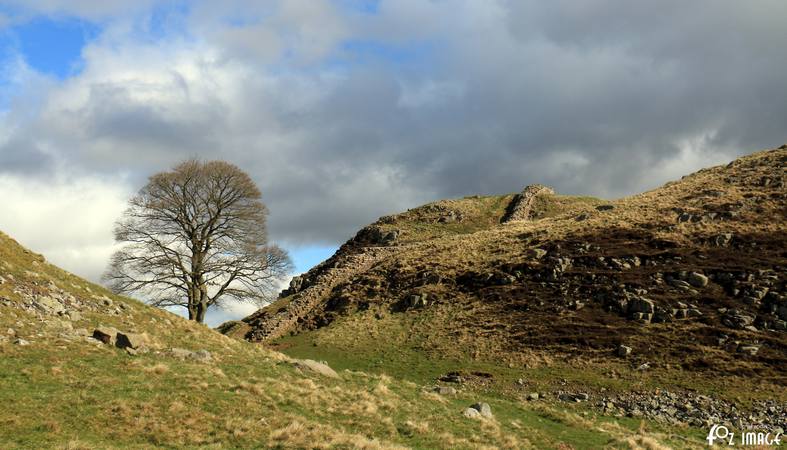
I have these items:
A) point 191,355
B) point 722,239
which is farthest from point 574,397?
point 722,239

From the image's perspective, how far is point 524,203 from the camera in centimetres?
9144

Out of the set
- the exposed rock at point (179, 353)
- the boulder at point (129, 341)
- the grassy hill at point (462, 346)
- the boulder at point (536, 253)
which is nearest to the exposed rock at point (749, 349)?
the grassy hill at point (462, 346)

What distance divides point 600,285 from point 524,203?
45.1 meters

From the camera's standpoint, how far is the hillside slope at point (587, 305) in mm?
36344

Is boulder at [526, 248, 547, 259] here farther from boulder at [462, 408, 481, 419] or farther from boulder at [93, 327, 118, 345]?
boulder at [93, 327, 118, 345]

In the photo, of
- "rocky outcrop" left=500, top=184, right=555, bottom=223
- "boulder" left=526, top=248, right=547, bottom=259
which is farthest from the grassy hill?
"rocky outcrop" left=500, top=184, right=555, bottom=223

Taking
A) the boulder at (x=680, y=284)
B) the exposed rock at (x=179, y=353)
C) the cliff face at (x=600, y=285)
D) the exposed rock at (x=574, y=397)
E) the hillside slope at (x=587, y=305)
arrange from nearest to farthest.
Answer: the exposed rock at (x=179, y=353), the exposed rock at (x=574, y=397), the hillside slope at (x=587, y=305), the cliff face at (x=600, y=285), the boulder at (x=680, y=284)

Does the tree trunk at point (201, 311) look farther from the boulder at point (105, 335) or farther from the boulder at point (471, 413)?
the boulder at point (471, 413)

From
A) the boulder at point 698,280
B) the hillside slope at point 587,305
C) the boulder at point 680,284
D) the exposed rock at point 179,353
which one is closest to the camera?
the exposed rock at point 179,353

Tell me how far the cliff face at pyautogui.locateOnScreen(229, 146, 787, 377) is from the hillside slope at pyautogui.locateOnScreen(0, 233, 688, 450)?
13.3 meters

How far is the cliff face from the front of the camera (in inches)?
1574

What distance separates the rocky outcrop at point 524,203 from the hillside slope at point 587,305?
49.9 feet

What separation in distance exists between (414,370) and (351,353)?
22.0ft

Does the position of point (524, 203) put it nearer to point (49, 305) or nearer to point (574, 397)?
point (574, 397)
